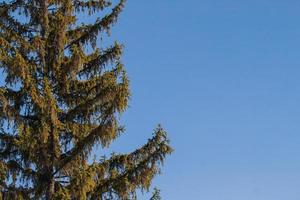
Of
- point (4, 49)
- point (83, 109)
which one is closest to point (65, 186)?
point (83, 109)

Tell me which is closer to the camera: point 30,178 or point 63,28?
point 30,178

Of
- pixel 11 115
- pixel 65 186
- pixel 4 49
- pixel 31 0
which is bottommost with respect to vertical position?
pixel 65 186

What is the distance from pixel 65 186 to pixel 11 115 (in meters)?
2.68

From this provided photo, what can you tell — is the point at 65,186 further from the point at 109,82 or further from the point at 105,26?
the point at 105,26

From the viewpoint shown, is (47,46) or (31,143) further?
(47,46)

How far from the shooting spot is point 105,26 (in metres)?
26.4

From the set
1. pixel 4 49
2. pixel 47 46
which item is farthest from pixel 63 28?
pixel 4 49

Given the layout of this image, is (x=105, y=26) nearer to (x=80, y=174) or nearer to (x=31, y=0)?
(x=31, y=0)

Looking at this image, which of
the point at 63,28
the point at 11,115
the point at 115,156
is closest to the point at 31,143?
the point at 11,115

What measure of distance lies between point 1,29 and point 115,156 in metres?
5.39

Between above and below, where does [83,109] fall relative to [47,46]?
below

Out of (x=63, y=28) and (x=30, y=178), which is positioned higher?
(x=63, y=28)

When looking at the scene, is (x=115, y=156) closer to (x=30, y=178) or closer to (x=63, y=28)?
(x=30, y=178)

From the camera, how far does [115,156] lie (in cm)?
2478
